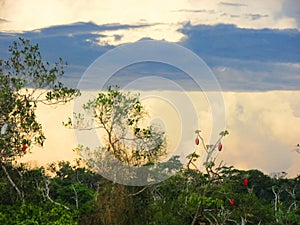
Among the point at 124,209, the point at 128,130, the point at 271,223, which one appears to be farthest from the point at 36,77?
the point at 271,223

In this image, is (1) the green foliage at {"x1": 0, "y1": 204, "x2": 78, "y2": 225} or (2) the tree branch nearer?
(1) the green foliage at {"x1": 0, "y1": 204, "x2": 78, "y2": 225}

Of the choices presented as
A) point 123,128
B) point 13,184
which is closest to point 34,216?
point 13,184

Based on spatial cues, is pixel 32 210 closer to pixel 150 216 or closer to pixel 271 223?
pixel 150 216

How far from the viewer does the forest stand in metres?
13.3

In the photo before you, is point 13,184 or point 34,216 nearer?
point 34,216

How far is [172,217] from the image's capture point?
1345 centimetres

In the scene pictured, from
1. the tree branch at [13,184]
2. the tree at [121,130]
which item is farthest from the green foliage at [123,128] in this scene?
the tree branch at [13,184]

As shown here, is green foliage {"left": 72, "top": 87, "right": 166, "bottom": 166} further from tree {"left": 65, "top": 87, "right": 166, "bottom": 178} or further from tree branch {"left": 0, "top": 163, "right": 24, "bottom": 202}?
tree branch {"left": 0, "top": 163, "right": 24, "bottom": 202}

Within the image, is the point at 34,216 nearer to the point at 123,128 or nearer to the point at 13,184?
the point at 13,184

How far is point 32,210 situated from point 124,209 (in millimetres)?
1855

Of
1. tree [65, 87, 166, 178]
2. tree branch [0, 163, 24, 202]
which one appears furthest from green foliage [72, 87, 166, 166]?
tree branch [0, 163, 24, 202]

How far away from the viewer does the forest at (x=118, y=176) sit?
13.3m

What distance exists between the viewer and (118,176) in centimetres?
1385

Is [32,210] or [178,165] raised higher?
[178,165]
